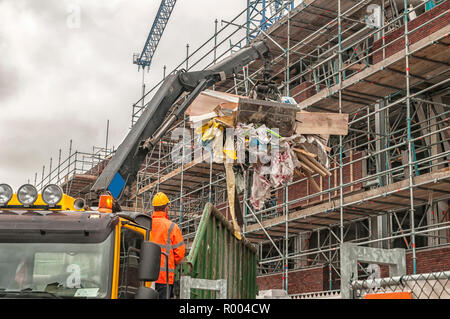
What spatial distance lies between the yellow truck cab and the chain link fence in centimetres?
191

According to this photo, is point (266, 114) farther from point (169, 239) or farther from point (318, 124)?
point (169, 239)

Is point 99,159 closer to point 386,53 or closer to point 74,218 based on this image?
point 386,53

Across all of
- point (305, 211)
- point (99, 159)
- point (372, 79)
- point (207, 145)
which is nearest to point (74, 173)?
point (99, 159)

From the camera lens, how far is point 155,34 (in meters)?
57.8

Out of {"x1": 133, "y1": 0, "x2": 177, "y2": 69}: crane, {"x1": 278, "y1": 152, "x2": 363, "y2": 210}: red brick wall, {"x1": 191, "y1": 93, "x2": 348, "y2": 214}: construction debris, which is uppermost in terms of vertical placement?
{"x1": 133, "y1": 0, "x2": 177, "y2": 69}: crane

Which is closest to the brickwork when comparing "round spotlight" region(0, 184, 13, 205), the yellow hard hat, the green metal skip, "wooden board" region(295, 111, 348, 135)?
"wooden board" region(295, 111, 348, 135)

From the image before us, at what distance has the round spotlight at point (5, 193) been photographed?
629 cm

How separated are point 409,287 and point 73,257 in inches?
111

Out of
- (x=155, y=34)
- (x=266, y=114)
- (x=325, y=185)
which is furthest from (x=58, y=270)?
(x=155, y=34)

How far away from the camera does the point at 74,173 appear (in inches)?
1309

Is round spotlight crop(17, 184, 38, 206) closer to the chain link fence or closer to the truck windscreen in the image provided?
the truck windscreen

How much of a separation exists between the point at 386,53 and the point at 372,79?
0.74 metres

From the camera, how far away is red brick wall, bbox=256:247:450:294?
13.2m

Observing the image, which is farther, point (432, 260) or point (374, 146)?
point (374, 146)
